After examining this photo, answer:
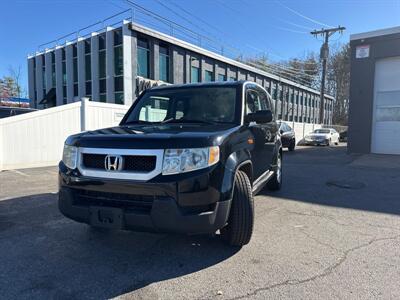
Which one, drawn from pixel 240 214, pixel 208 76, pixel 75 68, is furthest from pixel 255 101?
pixel 75 68

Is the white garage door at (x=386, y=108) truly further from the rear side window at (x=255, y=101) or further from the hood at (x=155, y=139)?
the hood at (x=155, y=139)

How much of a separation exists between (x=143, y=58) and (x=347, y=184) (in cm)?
1822

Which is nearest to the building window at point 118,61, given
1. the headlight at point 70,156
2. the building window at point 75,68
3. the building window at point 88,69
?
the building window at point 88,69

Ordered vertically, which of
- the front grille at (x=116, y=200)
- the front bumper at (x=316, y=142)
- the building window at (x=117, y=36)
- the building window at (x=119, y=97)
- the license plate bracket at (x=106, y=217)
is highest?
the building window at (x=117, y=36)

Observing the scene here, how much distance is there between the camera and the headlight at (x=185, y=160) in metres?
3.09

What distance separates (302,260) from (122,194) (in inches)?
Result: 82.1

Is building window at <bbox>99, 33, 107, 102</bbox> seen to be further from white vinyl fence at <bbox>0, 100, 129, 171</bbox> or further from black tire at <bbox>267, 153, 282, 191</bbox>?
black tire at <bbox>267, 153, 282, 191</bbox>

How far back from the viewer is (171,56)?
968 inches

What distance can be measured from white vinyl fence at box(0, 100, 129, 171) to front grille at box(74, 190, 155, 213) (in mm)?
8255

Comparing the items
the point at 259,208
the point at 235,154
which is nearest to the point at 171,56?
the point at 259,208

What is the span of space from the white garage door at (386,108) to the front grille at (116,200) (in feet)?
51.1

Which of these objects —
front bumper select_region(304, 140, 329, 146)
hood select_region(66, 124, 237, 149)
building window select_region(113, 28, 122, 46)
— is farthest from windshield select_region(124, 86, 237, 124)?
front bumper select_region(304, 140, 329, 146)

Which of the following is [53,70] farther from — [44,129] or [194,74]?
[44,129]

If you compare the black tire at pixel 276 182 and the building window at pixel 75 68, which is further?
the building window at pixel 75 68
